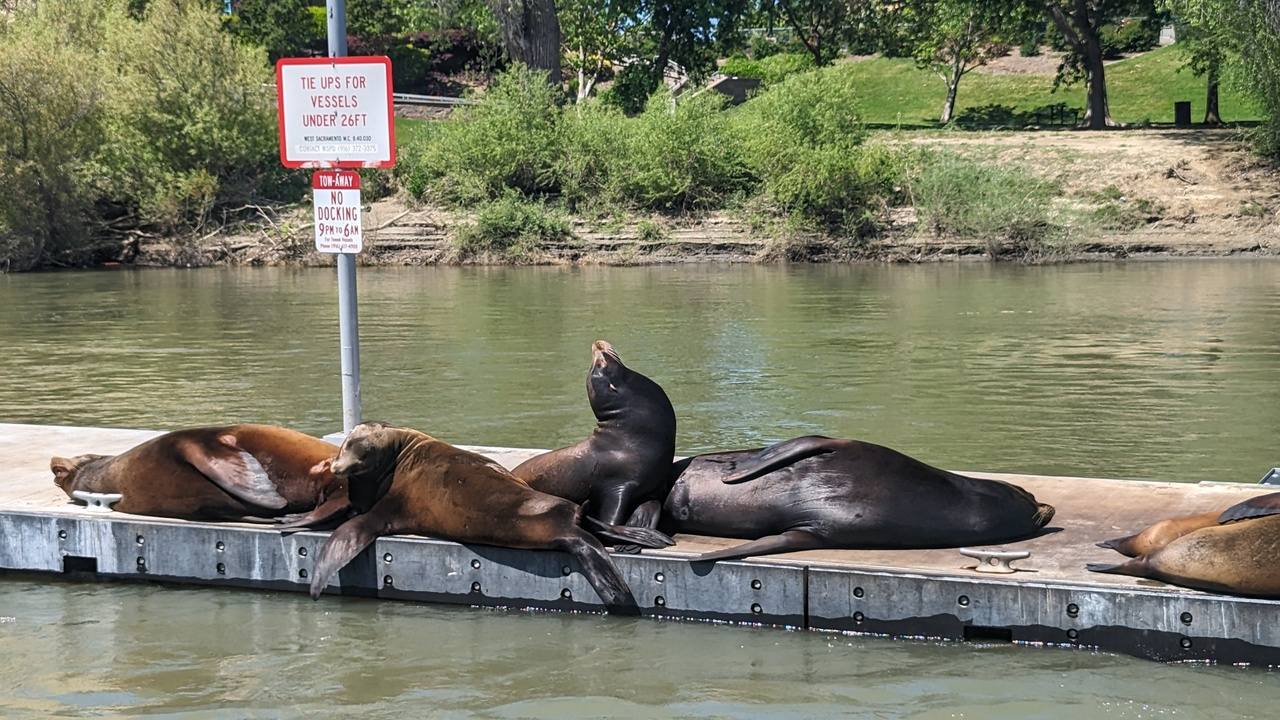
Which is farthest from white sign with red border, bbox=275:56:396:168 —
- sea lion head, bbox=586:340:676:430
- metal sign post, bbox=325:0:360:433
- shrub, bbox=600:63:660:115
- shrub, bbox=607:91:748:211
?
shrub, bbox=600:63:660:115

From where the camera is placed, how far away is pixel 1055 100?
62.4 m

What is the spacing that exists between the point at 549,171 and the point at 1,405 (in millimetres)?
28304

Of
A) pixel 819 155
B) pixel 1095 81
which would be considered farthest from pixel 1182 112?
pixel 819 155

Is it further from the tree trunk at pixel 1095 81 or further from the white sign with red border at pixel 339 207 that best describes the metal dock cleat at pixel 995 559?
the tree trunk at pixel 1095 81

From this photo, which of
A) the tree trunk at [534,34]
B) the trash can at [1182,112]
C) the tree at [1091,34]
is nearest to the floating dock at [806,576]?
the tree trunk at [534,34]

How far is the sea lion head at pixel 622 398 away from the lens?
8.64 m

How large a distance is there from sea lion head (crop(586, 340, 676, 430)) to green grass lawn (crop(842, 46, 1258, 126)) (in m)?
49.9

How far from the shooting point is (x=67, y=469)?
955 cm

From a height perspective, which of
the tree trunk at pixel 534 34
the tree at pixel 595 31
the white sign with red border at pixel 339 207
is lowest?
the white sign with red border at pixel 339 207

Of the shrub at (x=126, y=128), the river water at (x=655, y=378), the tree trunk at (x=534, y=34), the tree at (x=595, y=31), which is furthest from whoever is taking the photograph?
the tree at (x=595, y=31)

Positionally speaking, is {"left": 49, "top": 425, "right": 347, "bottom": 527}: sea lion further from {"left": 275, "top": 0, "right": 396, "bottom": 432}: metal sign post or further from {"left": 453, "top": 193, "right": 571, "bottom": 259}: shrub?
{"left": 453, "top": 193, "right": 571, "bottom": 259}: shrub

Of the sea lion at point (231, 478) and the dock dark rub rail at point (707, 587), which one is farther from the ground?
the sea lion at point (231, 478)

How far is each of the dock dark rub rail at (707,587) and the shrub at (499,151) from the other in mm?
35571

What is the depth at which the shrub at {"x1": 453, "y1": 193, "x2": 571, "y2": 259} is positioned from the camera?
1673 inches
